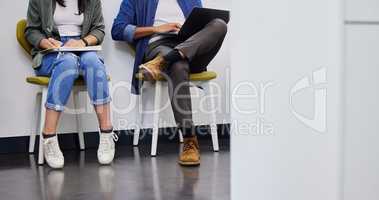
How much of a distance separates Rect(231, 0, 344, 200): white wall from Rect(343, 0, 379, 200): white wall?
0.06 feet

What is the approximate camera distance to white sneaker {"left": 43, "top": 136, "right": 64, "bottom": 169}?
91.0 inches

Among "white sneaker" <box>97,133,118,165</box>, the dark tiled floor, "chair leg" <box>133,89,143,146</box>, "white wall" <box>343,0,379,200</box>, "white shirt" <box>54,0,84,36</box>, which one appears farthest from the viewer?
"chair leg" <box>133,89,143,146</box>

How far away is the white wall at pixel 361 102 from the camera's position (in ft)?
2.52

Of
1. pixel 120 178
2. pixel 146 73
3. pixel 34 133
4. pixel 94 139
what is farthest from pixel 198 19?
→ pixel 34 133

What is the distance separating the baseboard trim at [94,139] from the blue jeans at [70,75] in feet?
1.86

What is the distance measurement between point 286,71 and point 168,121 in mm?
2337

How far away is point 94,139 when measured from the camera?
300 cm

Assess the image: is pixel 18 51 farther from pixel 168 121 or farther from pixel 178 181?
pixel 178 181

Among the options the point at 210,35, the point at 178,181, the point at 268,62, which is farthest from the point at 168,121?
the point at 268,62

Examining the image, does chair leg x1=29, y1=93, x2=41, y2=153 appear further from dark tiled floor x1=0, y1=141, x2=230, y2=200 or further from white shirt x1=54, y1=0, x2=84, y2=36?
white shirt x1=54, y1=0, x2=84, y2=36

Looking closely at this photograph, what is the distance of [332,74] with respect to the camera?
78 cm

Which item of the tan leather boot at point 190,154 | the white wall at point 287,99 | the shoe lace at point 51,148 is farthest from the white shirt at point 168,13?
the white wall at point 287,99

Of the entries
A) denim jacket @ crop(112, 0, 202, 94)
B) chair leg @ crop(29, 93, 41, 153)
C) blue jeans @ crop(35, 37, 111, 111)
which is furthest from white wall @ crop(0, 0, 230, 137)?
blue jeans @ crop(35, 37, 111, 111)

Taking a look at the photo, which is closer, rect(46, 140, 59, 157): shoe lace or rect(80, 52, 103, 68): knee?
rect(46, 140, 59, 157): shoe lace
